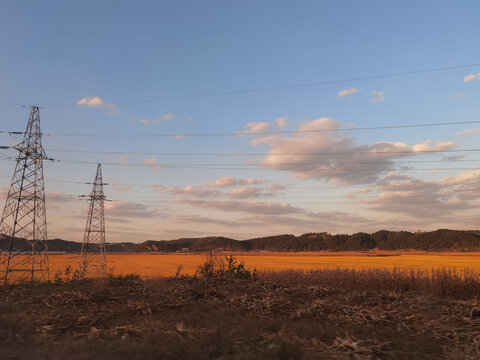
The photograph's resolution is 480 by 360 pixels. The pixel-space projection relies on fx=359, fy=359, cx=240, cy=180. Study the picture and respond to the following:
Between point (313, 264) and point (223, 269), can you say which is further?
point (313, 264)

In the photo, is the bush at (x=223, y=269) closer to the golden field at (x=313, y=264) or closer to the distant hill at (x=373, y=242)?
the golden field at (x=313, y=264)

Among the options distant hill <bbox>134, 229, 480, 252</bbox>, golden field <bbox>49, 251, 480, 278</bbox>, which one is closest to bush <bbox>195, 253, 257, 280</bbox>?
golden field <bbox>49, 251, 480, 278</bbox>

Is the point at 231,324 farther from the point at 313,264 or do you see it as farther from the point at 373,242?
the point at 373,242

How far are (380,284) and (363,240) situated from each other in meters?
136

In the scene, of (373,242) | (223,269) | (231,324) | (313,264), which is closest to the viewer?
(231,324)

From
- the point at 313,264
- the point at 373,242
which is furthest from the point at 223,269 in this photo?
the point at 373,242

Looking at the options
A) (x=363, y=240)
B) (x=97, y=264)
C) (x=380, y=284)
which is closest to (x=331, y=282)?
(x=380, y=284)

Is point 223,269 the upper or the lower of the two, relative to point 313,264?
upper

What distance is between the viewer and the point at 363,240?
146 metres

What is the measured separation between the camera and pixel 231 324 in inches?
362

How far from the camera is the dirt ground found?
22.0 feet

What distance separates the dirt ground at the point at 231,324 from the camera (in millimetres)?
6703

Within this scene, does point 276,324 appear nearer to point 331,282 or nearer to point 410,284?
point 331,282

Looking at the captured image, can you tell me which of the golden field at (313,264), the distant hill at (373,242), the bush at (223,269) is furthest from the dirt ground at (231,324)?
the distant hill at (373,242)
